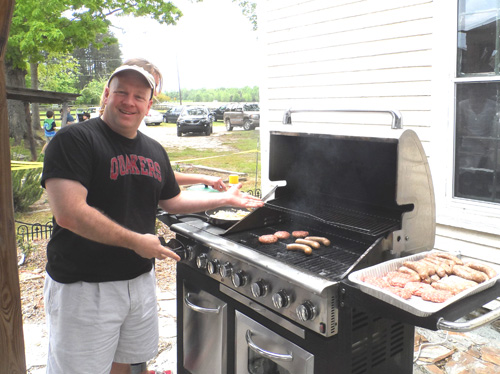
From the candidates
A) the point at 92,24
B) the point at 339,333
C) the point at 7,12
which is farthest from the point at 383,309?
the point at 92,24

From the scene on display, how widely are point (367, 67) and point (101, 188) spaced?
3424 mm

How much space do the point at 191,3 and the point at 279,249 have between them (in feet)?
50.1

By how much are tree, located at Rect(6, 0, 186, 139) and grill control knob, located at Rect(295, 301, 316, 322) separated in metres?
11.3

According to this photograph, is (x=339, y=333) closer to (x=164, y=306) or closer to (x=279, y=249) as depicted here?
(x=279, y=249)

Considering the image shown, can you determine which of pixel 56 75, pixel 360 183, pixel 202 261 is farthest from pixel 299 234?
pixel 56 75

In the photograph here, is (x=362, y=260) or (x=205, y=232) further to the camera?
(x=205, y=232)

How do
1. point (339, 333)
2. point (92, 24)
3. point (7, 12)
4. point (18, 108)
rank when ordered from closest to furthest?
point (7, 12) → point (339, 333) → point (92, 24) → point (18, 108)

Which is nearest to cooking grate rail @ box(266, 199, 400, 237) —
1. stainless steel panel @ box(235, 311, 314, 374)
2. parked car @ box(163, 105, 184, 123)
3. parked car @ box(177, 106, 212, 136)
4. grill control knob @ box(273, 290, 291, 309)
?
grill control knob @ box(273, 290, 291, 309)

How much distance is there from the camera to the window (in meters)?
3.51

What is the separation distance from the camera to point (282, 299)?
1937mm

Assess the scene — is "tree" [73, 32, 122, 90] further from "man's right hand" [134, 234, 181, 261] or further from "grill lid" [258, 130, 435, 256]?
"man's right hand" [134, 234, 181, 261]

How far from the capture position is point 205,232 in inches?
100

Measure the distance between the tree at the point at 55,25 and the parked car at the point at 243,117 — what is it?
7522 mm

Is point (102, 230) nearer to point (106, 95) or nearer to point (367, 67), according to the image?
point (106, 95)
